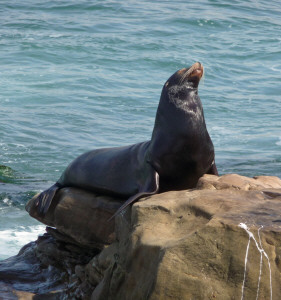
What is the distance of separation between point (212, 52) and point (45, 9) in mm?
7745

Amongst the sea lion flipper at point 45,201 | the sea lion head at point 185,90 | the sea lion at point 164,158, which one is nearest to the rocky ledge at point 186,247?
the sea lion at point 164,158

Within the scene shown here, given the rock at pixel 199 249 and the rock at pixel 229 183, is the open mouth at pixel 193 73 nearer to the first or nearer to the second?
the rock at pixel 229 183

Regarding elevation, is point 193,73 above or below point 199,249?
above

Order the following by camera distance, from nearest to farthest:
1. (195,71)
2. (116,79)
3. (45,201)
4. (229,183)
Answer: (229,183)
(195,71)
(45,201)
(116,79)

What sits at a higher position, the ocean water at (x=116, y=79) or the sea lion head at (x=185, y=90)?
the sea lion head at (x=185, y=90)

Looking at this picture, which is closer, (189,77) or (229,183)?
(229,183)

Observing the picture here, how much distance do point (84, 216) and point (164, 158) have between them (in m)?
0.96

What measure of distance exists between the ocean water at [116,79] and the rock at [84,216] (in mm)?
1802

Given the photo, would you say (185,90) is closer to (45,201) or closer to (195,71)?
(195,71)

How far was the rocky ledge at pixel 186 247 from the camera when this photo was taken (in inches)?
163

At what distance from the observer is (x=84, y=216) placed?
6492 mm

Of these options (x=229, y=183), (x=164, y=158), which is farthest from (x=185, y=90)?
(x=229, y=183)

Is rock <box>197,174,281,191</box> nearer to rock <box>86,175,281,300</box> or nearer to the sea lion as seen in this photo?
rock <box>86,175,281,300</box>

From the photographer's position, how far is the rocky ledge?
13.6 ft
